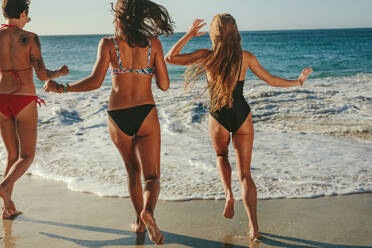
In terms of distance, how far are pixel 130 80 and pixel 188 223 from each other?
4.77ft

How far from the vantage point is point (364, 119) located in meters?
9.04

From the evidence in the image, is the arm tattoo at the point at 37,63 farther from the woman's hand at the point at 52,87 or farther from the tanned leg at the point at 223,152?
the tanned leg at the point at 223,152

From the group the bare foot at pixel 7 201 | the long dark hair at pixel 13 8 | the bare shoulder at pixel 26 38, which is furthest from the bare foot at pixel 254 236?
the long dark hair at pixel 13 8

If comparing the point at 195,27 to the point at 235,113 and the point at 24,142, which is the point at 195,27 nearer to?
the point at 235,113

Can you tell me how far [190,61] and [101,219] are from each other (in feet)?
5.61

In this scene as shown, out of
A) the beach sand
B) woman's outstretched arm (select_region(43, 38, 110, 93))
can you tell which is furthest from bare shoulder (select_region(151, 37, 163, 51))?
the beach sand

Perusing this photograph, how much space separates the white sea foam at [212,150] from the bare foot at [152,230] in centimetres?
154

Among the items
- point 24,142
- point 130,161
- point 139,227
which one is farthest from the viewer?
point 24,142

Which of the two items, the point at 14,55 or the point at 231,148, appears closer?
the point at 14,55

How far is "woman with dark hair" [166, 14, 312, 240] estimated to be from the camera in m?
3.29

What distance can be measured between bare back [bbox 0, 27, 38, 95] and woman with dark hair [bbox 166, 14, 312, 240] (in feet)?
4.21

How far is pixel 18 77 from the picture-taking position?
365 centimetres

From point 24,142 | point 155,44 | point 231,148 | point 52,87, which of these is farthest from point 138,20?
point 231,148

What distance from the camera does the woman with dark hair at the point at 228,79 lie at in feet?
10.8
